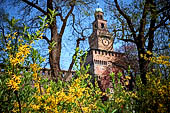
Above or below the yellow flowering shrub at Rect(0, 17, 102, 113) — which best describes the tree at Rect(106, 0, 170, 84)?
above

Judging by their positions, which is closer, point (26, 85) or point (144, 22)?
point (26, 85)

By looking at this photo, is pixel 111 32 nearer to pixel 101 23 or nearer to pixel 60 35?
pixel 60 35

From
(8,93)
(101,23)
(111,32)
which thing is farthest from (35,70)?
(101,23)

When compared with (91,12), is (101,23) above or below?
above

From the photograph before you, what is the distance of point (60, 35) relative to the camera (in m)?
8.47

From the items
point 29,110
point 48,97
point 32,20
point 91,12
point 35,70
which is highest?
point 91,12

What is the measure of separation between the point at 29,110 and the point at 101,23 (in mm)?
63675

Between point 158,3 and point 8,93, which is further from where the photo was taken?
point 158,3

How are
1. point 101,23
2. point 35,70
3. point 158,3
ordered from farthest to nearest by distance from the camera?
point 101,23 → point 158,3 → point 35,70

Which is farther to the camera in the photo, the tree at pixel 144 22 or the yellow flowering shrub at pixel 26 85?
the tree at pixel 144 22

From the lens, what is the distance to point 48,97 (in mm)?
1870

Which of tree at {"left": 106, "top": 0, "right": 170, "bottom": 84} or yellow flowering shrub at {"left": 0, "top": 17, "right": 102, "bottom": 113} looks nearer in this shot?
yellow flowering shrub at {"left": 0, "top": 17, "right": 102, "bottom": 113}

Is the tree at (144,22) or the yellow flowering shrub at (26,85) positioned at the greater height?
the tree at (144,22)

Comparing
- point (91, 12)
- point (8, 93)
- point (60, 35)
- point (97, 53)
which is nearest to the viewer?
point (8, 93)
